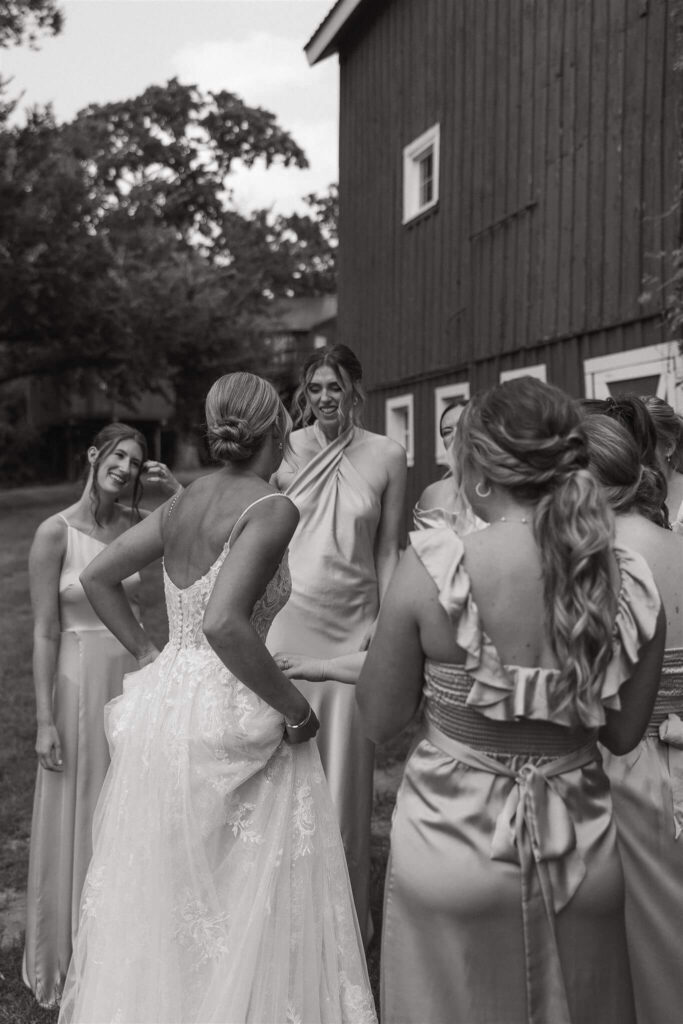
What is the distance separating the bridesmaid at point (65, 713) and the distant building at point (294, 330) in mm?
30552

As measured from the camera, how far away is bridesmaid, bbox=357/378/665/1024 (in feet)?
6.41

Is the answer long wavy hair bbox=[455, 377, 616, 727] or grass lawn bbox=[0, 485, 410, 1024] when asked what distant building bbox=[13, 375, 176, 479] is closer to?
grass lawn bbox=[0, 485, 410, 1024]

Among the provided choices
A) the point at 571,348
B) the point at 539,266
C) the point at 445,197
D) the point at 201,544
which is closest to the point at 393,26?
the point at 445,197

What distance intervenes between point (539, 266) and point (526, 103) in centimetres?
170

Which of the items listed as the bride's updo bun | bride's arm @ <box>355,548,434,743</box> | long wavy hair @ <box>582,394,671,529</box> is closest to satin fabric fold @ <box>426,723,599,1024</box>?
bride's arm @ <box>355,548,434,743</box>

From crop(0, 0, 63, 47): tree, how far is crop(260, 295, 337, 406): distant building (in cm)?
1216

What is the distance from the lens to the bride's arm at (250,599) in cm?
255

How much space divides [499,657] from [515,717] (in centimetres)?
13

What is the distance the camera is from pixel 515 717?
6.57 ft

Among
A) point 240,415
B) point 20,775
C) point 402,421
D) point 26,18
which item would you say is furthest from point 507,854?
point 26,18

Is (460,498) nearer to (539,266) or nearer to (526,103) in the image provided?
(539,266)

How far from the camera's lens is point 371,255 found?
537 inches

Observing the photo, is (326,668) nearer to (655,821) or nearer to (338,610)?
(655,821)

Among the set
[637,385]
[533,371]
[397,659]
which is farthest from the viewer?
[533,371]
